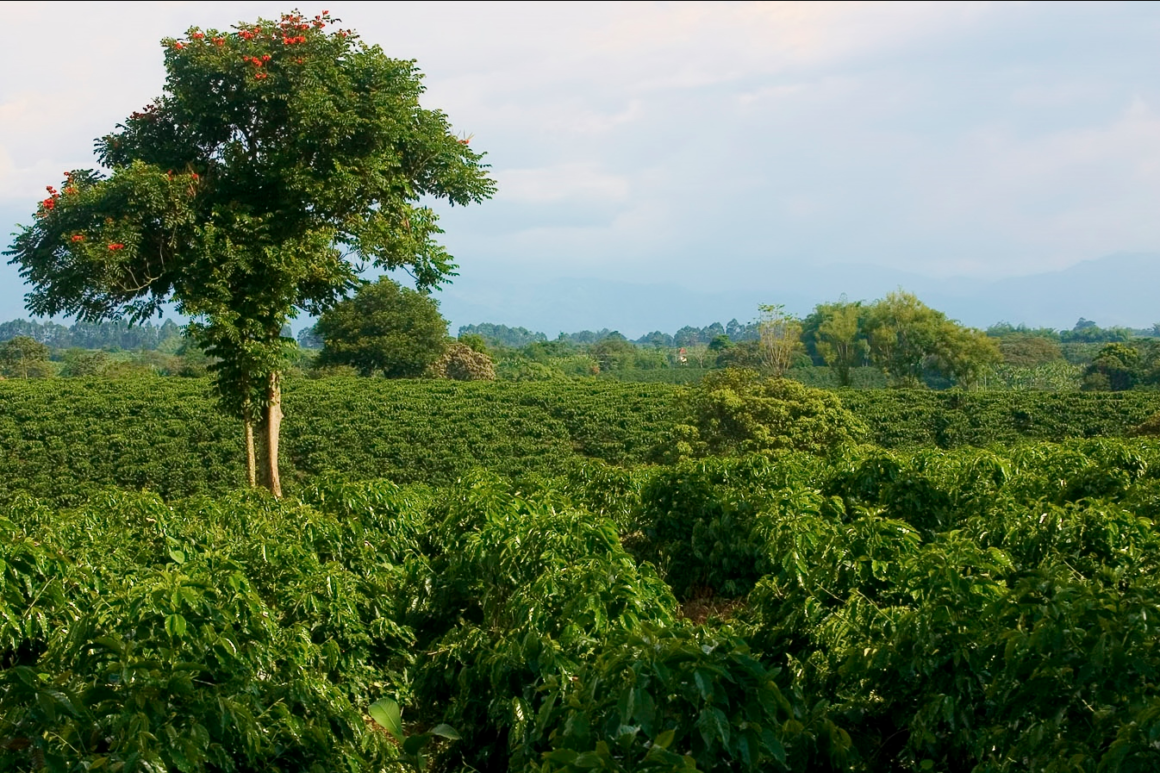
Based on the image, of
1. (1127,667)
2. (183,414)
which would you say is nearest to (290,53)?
A: (1127,667)

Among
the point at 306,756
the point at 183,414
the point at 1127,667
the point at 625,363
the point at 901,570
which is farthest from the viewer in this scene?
the point at 625,363

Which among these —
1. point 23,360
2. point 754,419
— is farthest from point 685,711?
point 23,360

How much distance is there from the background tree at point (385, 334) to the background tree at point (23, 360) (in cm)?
1748

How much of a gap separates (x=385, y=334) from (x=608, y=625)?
4030cm

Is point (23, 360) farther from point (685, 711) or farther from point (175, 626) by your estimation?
point (685, 711)

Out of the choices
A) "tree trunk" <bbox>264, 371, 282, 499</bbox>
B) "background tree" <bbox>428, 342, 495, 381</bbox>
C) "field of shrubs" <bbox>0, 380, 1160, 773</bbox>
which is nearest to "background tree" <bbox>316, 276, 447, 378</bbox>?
"background tree" <bbox>428, 342, 495, 381</bbox>

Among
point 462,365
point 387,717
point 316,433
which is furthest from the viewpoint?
point 462,365

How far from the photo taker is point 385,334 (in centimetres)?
4400

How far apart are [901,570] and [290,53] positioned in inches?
436

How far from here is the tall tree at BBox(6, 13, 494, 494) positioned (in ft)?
43.2

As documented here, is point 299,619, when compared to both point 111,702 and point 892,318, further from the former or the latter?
point 892,318

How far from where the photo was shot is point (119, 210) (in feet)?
43.5

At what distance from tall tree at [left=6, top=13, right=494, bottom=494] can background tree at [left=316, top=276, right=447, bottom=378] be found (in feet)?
94.6

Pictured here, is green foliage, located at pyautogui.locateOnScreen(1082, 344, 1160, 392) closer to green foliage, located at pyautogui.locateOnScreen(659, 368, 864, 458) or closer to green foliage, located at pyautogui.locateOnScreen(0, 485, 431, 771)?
green foliage, located at pyautogui.locateOnScreen(659, 368, 864, 458)
